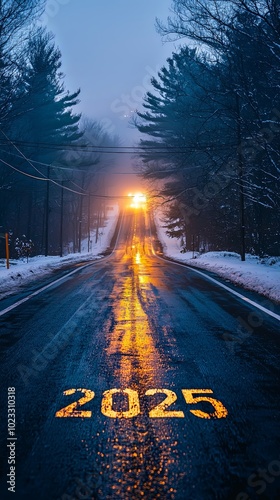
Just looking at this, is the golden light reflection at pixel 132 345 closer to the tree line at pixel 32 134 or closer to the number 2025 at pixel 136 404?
the number 2025 at pixel 136 404

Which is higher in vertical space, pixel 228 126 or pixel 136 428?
pixel 228 126

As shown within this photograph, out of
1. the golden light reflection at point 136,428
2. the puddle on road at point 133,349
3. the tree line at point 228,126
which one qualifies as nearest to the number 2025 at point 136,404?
the golden light reflection at point 136,428

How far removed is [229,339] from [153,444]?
273cm

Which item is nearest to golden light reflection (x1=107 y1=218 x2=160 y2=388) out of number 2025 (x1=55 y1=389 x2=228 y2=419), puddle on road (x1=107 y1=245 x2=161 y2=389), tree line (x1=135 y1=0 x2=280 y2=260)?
puddle on road (x1=107 y1=245 x2=161 y2=389)

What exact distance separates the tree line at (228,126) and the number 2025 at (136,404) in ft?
37.9

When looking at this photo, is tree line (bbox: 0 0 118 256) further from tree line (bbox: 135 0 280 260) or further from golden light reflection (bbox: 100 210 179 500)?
golden light reflection (bbox: 100 210 179 500)

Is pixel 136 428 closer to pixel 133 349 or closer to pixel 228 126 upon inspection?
pixel 133 349

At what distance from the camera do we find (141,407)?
2795 mm

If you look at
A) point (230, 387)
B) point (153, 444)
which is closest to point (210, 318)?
point (230, 387)

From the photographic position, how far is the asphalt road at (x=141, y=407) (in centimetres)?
194

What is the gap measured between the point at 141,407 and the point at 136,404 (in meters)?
0.07

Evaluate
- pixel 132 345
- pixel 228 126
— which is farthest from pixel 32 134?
pixel 132 345

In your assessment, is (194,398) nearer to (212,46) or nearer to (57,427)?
(57,427)

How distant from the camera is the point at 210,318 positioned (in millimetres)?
6020
